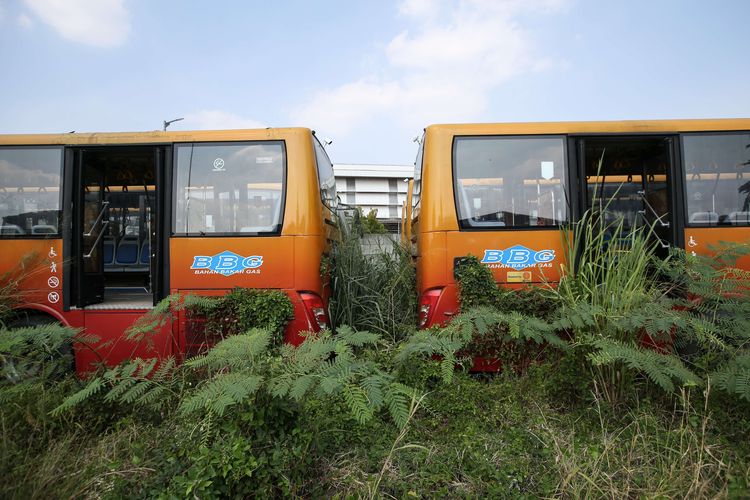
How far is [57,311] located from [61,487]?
3.22m

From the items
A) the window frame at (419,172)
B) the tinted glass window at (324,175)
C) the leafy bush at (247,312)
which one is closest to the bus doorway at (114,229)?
the leafy bush at (247,312)

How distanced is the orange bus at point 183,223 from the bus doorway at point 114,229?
0.08ft

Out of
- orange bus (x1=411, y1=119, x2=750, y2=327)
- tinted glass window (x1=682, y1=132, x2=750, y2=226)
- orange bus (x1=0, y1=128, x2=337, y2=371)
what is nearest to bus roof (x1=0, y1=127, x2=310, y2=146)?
orange bus (x1=0, y1=128, x2=337, y2=371)

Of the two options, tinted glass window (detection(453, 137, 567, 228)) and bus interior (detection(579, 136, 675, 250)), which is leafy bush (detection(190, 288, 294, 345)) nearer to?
tinted glass window (detection(453, 137, 567, 228))

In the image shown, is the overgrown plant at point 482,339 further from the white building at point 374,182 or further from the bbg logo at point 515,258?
the white building at point 374,182

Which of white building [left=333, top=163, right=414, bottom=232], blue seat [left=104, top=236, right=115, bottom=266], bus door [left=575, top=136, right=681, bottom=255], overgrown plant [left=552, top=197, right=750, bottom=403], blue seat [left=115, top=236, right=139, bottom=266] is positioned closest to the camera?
overgrown plant [left=552, top=197, right=750, bottom=403]

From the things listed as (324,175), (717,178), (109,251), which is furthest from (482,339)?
(109,251)

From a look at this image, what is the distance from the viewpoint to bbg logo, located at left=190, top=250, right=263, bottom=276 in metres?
4.50

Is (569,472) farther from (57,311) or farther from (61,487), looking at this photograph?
(57,311)

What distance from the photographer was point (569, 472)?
2.33 metres

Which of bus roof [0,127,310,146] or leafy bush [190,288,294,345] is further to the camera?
bus roof [0,127,310,146]

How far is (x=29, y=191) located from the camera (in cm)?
484

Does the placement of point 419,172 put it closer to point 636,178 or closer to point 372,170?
point 636,178

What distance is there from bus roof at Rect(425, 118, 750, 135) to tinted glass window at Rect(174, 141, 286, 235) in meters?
1.86
